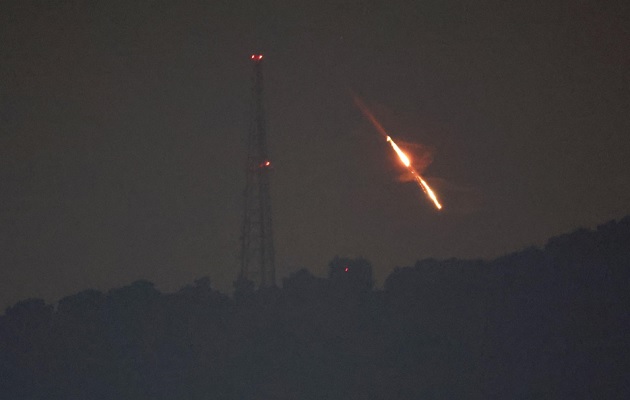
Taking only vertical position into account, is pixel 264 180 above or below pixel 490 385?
above

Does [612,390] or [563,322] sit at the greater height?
[563,322]

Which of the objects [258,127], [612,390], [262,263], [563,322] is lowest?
[612,390]

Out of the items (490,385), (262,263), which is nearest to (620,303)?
(490,385)

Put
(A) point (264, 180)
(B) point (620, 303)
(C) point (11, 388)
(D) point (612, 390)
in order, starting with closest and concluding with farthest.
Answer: (D) point (612, 390) → (B) point (620, 303) → (A) point (264, 180) → (C) point (11, 388)

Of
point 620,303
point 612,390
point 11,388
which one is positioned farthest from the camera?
point 11,388

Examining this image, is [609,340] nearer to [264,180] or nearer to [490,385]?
[490,385]

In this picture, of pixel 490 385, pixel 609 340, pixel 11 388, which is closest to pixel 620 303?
pixel 609 340

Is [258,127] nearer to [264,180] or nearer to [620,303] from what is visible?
[264,180]

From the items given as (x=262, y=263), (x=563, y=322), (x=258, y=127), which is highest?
(x=258, y=127)

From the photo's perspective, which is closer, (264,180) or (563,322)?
(563,322)

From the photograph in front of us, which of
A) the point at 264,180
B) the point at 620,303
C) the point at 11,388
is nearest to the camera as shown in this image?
the point at 620,303
